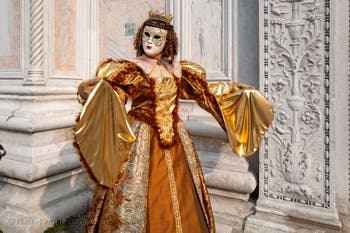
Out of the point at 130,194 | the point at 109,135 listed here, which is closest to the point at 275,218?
the point at 130,194

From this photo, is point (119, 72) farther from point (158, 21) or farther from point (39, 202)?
point (39, 202)

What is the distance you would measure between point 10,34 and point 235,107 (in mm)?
2233

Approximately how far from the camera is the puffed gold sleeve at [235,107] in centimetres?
186

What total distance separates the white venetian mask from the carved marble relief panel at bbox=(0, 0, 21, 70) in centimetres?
161

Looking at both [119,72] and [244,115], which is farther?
[244,115]

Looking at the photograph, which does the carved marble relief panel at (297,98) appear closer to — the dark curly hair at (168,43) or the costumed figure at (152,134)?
the costumed figure at (152,134)

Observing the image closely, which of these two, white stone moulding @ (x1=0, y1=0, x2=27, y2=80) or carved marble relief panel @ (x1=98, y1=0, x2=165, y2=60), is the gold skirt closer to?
carved marble relief panel @ (x1=98, y1=0, x2=165, y2=60)

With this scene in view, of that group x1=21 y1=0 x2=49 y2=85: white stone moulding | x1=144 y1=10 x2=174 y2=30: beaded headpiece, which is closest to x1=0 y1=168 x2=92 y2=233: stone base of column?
x1=21 y1=0 x2=49 y2=85: white stone moulding

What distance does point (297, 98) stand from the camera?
6.91 feet

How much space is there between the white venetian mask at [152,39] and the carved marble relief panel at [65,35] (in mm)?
1302

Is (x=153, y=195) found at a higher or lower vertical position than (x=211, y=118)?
lower

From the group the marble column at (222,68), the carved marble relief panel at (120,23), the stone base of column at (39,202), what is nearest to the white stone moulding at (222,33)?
the marble column at (222,68)

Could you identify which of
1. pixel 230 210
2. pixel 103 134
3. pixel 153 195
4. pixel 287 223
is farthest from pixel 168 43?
A: pixel 287 223

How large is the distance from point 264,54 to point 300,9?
388 millimetres
